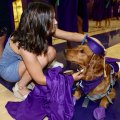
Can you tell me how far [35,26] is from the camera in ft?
4.94

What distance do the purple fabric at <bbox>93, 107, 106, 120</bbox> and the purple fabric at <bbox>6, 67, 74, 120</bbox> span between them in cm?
16

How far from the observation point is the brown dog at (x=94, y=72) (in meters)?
1.59

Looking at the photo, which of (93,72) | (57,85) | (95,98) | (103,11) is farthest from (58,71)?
(103,11)

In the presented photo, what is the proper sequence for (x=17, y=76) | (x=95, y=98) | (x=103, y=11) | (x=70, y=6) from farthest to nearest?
(x=103, y=11), (x=70, y=6), (x=17, y=76), (x=95, y=98)

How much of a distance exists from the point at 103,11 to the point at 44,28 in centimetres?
343

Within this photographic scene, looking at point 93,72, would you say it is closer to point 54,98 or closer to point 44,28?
point 54,98

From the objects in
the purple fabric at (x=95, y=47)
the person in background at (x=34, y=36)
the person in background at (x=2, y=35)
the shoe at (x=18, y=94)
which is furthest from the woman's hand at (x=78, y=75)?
the person in background at (x=2, y=35)

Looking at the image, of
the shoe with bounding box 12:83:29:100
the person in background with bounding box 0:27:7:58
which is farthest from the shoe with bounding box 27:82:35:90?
the person in background with bounding box 0:27:7:58

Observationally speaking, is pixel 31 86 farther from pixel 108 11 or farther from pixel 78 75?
pixel 108 11

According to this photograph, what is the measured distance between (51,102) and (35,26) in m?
0.52

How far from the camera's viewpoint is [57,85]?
1555mm

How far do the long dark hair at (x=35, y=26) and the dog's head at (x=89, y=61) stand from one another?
0.26 m

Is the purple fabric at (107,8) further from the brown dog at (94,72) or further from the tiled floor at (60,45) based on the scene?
the brown dog at (94,72)

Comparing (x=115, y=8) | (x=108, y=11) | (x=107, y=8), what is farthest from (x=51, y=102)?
(x=115, y=8)
